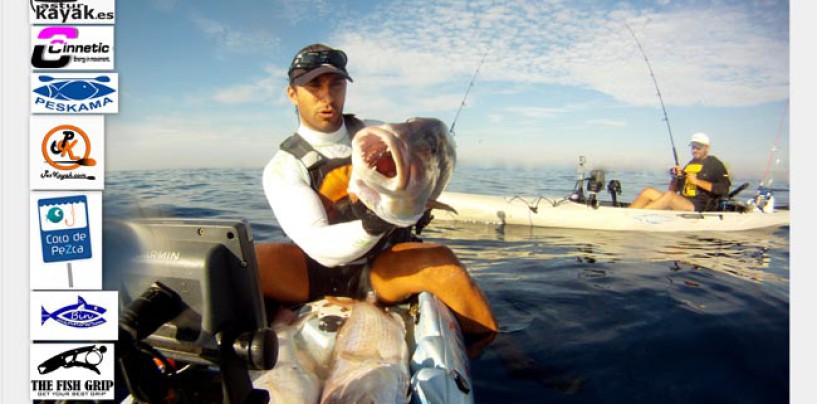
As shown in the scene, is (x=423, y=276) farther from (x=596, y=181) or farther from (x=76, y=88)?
(x=596, y=181)

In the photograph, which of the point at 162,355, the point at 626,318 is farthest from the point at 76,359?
the point at 626,318

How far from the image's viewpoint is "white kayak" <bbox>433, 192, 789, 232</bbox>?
9852 mm

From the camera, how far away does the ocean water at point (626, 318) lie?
2.77 m

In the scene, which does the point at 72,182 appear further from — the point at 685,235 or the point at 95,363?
the point at 685,235

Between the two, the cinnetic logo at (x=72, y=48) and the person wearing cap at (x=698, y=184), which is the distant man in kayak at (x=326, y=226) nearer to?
the cinnetic logo at (x=72, y=48)

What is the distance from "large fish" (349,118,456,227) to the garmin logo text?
71cm

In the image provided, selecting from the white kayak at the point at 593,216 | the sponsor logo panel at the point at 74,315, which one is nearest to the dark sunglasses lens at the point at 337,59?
the sponsor logo panel at the point at 74,315

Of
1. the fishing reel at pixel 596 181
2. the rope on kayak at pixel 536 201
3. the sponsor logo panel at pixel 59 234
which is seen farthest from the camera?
the rope on kayak at pixel 536 201

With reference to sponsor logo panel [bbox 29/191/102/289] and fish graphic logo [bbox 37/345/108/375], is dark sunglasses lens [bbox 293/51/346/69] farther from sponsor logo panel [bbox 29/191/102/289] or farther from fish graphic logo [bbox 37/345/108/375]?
fish graphic logo [bbox 37/345/108/375]

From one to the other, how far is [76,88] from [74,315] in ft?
4.97

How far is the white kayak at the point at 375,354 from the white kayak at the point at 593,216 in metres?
7.39

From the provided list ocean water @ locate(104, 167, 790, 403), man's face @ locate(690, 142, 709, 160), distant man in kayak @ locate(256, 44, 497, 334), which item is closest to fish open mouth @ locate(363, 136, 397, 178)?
distant man in kayak @ locate(256, 44, 497, 334)
